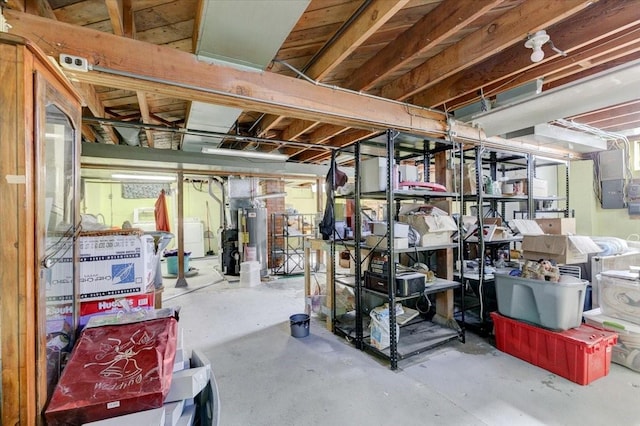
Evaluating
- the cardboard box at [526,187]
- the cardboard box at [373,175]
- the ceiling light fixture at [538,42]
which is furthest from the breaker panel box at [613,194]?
the cardboard box at [373,175]

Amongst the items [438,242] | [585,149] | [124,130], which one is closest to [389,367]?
[438,242]

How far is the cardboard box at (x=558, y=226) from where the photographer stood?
347 cm

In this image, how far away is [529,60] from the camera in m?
2.11

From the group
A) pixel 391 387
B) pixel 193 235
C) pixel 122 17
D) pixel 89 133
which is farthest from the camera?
pixel 193 235

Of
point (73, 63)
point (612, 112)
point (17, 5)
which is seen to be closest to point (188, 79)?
point (73, 63)

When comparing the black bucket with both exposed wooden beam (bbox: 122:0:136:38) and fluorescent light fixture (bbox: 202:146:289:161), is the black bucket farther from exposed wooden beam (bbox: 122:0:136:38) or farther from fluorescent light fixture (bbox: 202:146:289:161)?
exposed wooden beam (bbox: 122:0:136:38)

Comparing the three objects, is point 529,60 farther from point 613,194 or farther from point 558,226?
point 613,194

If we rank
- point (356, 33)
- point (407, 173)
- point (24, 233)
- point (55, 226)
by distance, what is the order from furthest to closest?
1. point (407, 173)
2. point (356, 33)
3. point (55, 226)
4. point (24, 233)

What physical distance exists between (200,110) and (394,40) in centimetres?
176

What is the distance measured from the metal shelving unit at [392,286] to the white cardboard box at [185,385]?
175cm

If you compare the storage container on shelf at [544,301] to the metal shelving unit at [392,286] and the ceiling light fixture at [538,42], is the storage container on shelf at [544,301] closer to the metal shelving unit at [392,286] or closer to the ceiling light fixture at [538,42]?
the metal shelving unit at [392,286]

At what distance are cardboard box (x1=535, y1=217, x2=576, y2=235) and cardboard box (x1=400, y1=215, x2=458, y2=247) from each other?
154 centimetres

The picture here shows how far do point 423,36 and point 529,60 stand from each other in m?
0.88

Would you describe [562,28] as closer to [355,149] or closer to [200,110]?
[355,149]
